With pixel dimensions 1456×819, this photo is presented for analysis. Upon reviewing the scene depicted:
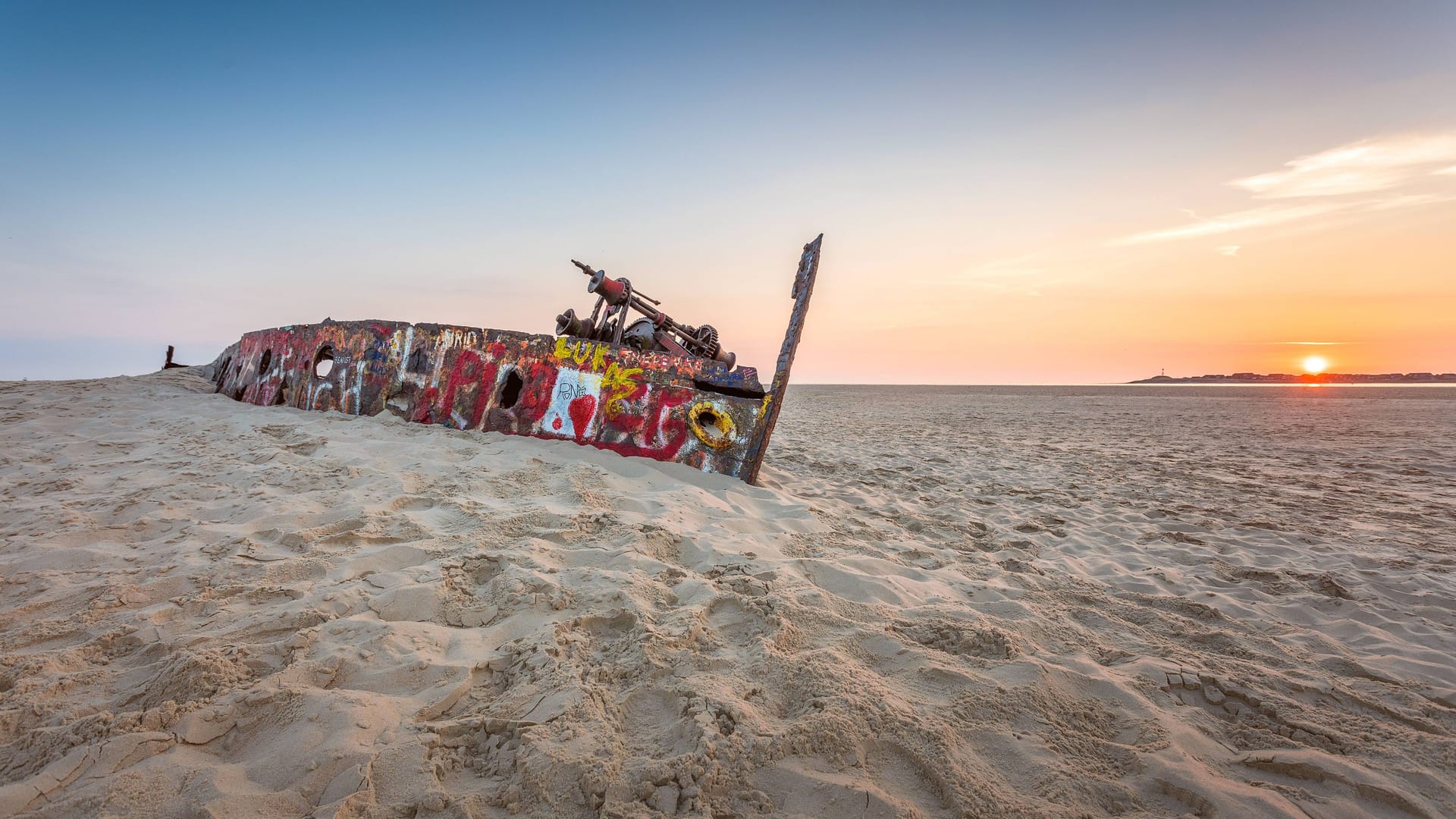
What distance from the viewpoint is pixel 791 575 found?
2.65m

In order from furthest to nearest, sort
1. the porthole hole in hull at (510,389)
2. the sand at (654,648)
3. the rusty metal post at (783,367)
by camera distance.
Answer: the porthole hole in hull at (510,389) < the rusty metal post at (783,367) < the sand at (654,648)

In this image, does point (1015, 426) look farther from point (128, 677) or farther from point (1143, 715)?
point (128, 677)

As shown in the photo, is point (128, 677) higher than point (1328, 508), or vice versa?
point (1328, 508)

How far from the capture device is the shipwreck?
4.62 meters

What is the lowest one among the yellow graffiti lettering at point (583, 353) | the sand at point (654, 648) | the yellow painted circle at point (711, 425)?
the sand at point (654, 648)

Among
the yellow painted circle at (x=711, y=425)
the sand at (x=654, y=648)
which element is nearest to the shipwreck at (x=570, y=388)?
the yellow painted circle at (x=711, y=425)

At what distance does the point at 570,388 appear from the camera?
189 inches

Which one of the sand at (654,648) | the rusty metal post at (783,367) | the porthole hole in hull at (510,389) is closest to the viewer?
the sand at (654,648)

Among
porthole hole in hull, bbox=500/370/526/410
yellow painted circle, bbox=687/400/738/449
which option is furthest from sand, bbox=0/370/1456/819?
porthole hole in hull, bbox=500/370/526/410

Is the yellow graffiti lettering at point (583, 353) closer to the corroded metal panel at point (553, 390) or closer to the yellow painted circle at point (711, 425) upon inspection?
the corroded metal panel at point (553, 390)

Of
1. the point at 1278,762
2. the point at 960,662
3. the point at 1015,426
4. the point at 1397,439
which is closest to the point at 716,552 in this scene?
the point at 960,662

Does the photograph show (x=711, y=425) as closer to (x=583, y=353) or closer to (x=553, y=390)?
(x=583, y=353)

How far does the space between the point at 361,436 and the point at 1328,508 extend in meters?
7.64

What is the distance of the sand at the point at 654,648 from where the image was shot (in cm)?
140
